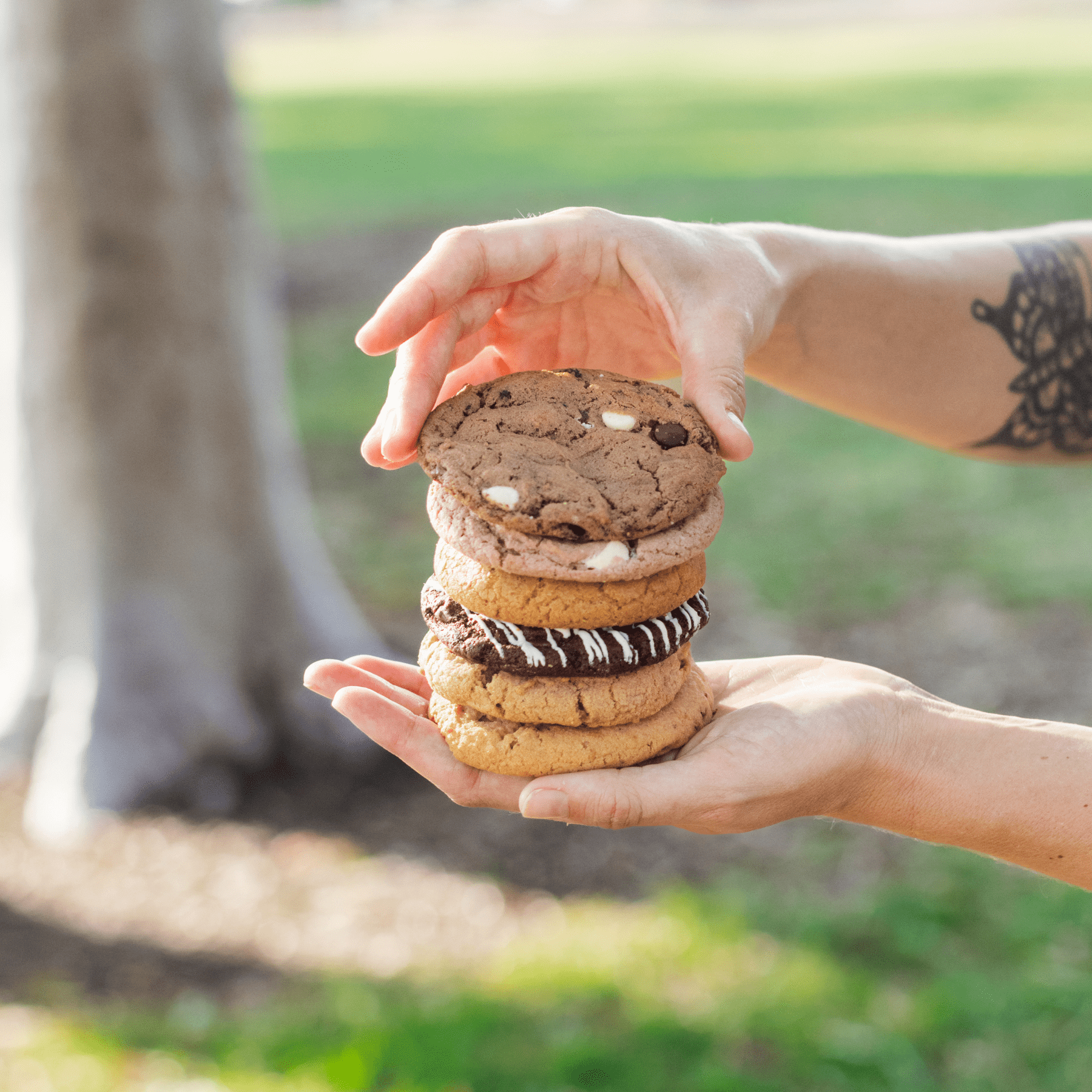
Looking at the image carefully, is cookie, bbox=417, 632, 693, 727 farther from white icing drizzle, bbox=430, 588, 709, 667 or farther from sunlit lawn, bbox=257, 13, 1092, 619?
sunlit lawn, bbox=257, 13, 1092, 619

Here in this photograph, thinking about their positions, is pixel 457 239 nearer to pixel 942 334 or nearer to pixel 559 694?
pixel 559 694

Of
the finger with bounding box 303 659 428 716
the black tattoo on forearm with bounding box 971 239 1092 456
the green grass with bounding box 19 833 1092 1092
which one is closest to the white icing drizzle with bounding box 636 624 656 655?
the finger with bounding box 303 659 428 716

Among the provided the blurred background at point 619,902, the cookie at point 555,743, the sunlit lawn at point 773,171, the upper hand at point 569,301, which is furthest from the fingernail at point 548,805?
the sunlit lawn at point 773,171

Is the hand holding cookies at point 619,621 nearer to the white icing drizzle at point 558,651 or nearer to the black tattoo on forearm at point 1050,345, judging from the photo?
the white icing drizzle at point 558,651

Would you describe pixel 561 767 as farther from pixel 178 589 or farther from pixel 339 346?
pixel 339 346

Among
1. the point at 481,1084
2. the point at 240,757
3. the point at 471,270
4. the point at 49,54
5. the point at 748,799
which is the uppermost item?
the point at 49,54

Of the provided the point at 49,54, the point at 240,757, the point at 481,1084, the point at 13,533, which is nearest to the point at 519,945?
the point at 481,1084
